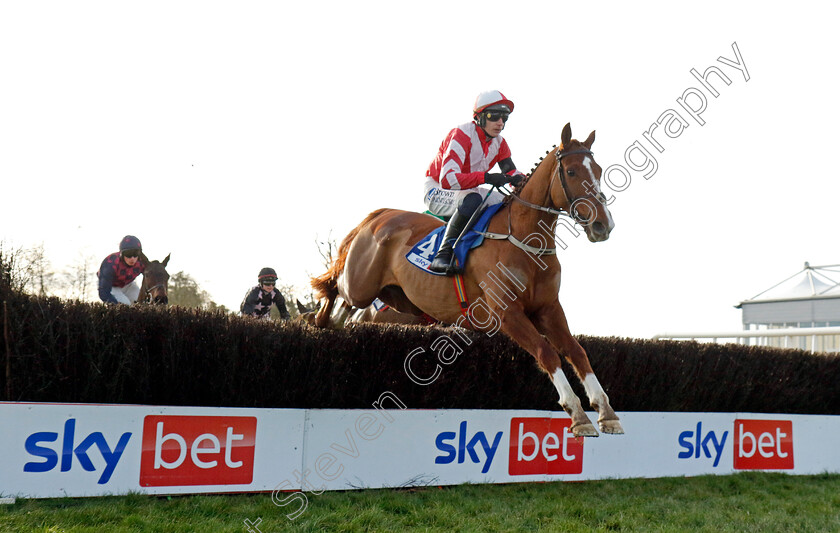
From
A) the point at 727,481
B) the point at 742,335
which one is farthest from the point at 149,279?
the point at 742,335

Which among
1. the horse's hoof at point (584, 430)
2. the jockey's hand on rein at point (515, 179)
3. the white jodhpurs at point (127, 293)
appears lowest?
the horse's hoof at point (584, 430)

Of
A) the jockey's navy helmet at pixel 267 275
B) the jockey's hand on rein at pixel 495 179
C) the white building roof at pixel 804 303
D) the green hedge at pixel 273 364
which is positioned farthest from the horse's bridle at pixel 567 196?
the white building roof at pixel 804 303

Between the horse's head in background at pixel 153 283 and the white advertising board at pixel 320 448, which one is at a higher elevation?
the horse's head in background at pixel 153 283

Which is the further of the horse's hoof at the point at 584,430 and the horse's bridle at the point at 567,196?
the horse's bridle at the point at 567,196

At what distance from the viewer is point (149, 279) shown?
816cm

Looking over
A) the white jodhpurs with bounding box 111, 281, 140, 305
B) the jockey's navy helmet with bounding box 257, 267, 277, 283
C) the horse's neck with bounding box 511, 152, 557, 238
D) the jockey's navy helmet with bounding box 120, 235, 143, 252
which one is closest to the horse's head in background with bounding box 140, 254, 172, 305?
the white jodhpurs with bounding box 111, 281, 140, 305

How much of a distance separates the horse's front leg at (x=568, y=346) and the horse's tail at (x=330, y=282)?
221cm

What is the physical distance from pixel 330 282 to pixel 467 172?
1.89m

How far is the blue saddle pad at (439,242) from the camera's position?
214 inches

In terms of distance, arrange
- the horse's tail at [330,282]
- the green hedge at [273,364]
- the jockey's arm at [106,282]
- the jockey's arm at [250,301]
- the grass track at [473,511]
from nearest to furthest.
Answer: the grass track at [473,511]
the green hedge at [273,364]
the horse's tail at [330,282]
the jockey's arm at [106,282]
the jockey's arm at [250,301]

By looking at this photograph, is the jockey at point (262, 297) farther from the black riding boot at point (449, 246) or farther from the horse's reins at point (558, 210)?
the horse's reins at point (558, 210)

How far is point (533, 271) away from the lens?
5176 mm

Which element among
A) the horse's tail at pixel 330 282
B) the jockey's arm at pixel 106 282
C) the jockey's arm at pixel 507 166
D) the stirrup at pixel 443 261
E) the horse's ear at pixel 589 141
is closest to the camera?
the horse's ear at pixel 589 141

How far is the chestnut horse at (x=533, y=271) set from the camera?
15.4 feet
